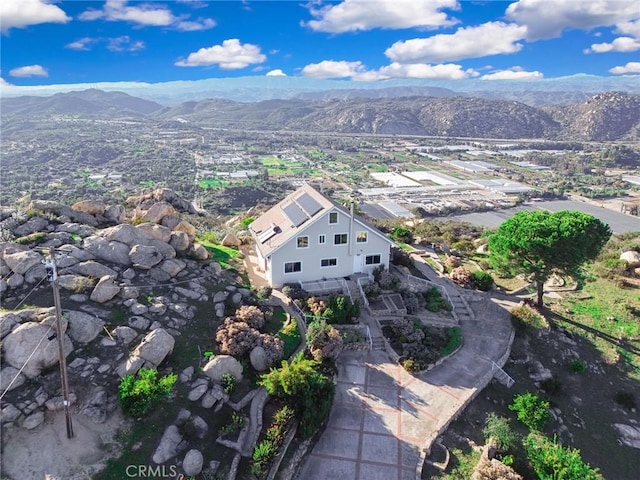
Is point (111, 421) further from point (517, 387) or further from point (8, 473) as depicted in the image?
point (517, 387)

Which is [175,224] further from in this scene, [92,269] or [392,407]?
[392,407]

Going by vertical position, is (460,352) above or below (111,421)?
below

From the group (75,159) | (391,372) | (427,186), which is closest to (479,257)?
(391,372)

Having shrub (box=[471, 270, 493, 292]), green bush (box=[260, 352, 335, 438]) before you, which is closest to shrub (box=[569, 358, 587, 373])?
shrub (box=[471, 270, 493, 292])

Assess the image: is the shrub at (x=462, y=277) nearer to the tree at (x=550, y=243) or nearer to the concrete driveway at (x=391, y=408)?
the tree at (x=550, y=243)

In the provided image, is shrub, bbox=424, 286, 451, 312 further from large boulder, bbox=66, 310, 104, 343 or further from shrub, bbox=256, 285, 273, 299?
large boulder, bbox=66, 310, 104, 343
